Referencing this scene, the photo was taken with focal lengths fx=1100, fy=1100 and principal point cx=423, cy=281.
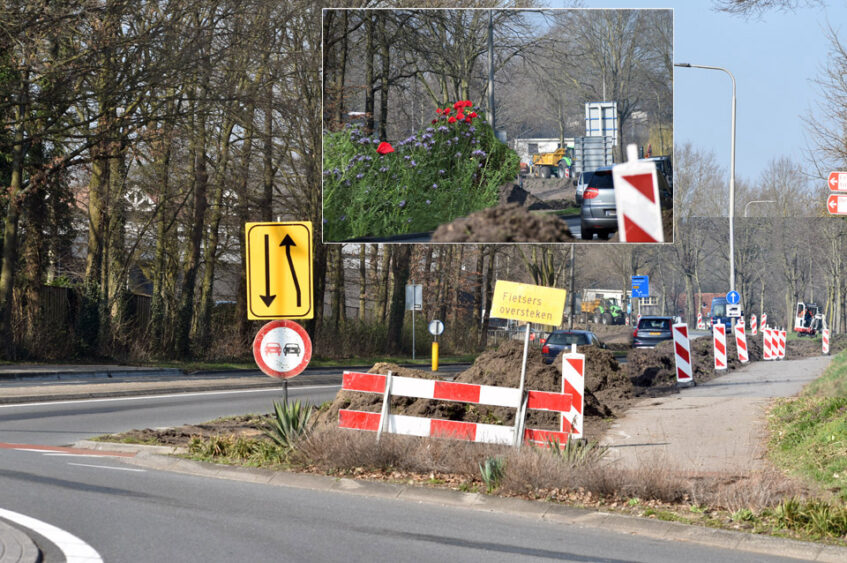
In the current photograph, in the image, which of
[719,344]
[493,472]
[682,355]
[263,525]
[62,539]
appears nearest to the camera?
[62,539]

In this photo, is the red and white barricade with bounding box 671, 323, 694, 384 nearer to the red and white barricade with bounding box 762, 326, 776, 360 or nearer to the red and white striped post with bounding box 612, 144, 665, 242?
the red and white striped post with bounding box 612, 144, 665, 242

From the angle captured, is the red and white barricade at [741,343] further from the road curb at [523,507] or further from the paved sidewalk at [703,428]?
the road curb at [523,507]

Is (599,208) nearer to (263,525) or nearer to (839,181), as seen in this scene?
(839,181)

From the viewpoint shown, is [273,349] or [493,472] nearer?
[493,472]

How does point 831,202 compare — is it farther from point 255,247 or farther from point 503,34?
point 503,34

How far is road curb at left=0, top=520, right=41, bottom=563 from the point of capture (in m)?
7.18

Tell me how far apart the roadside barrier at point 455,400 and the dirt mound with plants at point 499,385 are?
1.99m

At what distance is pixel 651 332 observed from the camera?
4097 centimetres

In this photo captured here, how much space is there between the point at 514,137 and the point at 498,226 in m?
2.11

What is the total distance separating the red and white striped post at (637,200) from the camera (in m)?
24.8

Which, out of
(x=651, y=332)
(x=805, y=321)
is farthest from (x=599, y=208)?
(x=805, y=321)

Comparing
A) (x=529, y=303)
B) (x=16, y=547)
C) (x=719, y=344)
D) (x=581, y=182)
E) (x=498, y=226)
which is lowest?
(x=16, y=547)

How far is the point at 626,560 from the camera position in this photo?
7.54 m

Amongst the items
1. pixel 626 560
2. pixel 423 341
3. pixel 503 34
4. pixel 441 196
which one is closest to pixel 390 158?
pixel 441 196
